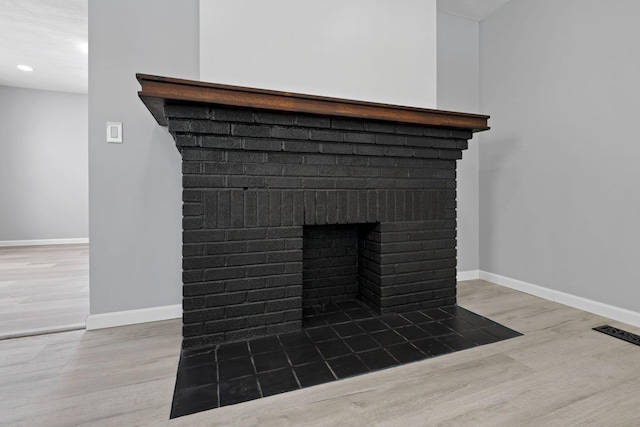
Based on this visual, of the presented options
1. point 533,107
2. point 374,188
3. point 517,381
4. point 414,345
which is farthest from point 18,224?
point 533,107

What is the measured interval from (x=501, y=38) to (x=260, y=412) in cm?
346

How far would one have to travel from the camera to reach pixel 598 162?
219 centimetres

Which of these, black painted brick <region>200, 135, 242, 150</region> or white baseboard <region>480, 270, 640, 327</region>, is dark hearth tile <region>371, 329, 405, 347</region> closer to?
black painted brick <region>200, 135, 242, 150</region>

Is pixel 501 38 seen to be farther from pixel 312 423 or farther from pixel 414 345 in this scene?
pixel 312 423

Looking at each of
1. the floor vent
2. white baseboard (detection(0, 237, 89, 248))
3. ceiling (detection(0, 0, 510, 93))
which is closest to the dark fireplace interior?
the floor vent

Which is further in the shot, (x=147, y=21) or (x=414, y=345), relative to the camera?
(x=147, y=21)

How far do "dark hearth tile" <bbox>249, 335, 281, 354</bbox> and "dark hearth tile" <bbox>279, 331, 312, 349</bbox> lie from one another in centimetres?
4

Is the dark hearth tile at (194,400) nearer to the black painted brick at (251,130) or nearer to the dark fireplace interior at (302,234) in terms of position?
the dark fireplace interior at (302,234)

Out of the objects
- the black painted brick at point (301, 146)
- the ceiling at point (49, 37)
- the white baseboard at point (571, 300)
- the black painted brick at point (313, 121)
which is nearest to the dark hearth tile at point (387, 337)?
the black painted brick at point (301, 146)

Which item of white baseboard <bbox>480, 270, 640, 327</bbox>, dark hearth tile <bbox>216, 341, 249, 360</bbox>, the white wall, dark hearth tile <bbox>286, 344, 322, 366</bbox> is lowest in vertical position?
dark hearth tile <bbox>216, 341, 249, 360</bbox>

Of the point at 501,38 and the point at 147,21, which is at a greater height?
the point at 501,38

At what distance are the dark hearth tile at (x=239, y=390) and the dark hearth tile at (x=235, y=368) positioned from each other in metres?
0.04

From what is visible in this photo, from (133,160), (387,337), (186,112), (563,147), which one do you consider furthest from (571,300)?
(133,160)

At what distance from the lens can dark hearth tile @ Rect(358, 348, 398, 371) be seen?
4.98 feet
